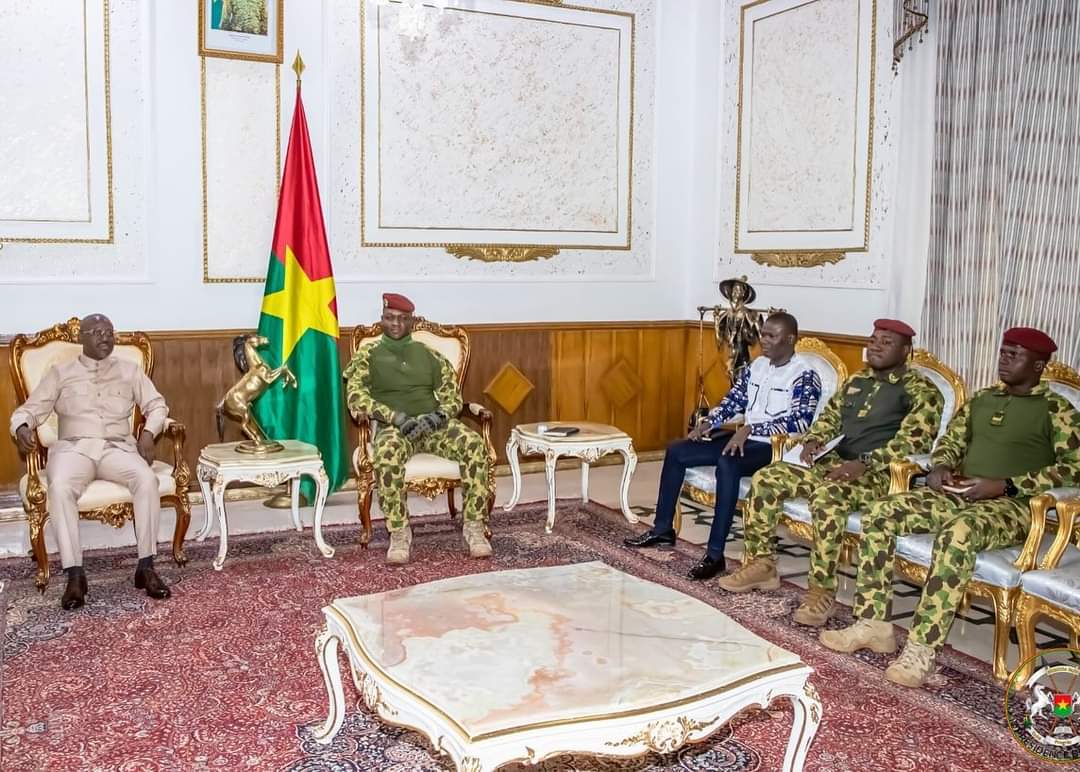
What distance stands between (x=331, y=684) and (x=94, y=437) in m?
2.25

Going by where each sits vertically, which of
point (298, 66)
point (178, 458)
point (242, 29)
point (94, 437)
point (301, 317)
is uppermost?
point (242, 29)

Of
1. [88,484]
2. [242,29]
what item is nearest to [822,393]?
[88,484]

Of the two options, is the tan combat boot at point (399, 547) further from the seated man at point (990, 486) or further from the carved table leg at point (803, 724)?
the carved table leg at point (803, 724)

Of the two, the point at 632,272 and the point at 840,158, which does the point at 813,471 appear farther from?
the point at 632,272

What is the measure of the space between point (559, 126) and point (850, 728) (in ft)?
15.9

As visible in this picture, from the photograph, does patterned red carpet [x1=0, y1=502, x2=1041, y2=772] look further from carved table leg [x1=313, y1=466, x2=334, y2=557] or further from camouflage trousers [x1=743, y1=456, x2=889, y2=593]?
camouflage trousers [x1=743, y1=456, x2=889, y2=593]

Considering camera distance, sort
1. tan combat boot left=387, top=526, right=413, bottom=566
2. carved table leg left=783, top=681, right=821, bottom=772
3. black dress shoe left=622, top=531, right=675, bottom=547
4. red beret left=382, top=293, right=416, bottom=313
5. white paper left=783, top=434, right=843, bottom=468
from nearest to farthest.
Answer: carved table leg left=783, top=681, right=821, bottom=772 → white paper left=783, top=434, right=843, bottom=468 → tan combat boot left=387, top=526, right=413, bottom=566 → black dress shoe left=622, top=531, right=675, bottom=547 → red beret left=382, top=293, right=416, bottom=313

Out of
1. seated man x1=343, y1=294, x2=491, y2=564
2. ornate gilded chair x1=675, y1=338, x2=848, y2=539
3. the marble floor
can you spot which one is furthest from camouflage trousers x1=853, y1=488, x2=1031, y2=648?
seated man x1=343, y1=294, x2=491, y2=564

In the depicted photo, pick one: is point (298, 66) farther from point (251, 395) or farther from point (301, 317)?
point (251, 395)

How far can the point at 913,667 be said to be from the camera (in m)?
3.80

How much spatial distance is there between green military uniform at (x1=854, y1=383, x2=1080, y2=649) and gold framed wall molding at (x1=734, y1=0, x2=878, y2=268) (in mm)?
2325

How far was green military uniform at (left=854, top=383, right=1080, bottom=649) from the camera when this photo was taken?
384 centimetres

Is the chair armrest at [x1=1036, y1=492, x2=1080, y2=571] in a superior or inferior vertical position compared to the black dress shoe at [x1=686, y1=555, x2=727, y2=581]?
superior

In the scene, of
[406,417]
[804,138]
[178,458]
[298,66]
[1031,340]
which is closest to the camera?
[1031,340]
